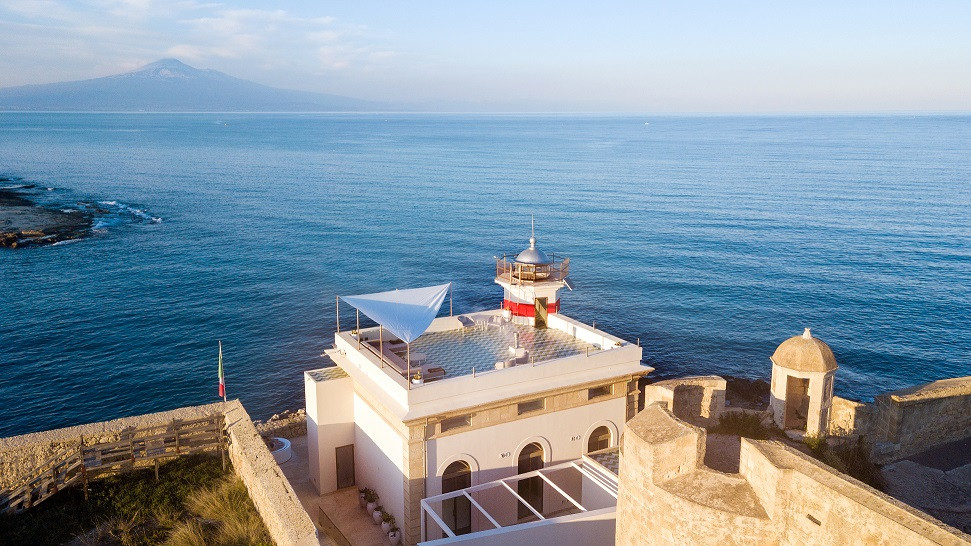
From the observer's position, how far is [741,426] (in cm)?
2522

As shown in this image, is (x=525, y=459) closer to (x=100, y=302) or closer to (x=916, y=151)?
(x=100, y=302)

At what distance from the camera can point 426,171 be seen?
11794 centimetres

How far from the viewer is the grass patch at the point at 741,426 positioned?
81.8ft

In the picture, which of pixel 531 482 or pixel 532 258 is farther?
pixel 532 258

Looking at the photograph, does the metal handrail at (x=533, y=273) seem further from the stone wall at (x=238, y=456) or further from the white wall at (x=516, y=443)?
the stone wall at (x=238, y=456)

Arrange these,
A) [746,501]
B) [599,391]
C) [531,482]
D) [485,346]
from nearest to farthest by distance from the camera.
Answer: [746,501] → [531,482] → [599,391] → [485,346]

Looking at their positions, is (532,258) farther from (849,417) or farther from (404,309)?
(849,417)

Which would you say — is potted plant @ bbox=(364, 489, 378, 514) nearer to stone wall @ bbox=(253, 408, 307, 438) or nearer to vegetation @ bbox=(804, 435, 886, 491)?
stone wall @ bbox=(253, 408, 307, 438)

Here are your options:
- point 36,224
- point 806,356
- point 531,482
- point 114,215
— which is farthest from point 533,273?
point 114,215

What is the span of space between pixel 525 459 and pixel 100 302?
129 ft

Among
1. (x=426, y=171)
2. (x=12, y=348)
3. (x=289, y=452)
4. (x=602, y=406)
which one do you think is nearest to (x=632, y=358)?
(x=602, y=406)

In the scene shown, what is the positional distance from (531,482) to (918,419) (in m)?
15.6

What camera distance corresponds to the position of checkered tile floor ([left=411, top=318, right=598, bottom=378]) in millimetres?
22375

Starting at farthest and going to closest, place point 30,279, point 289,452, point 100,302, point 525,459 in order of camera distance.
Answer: point 30,279 < point 100,302 < point 289,452 < point 525,459
